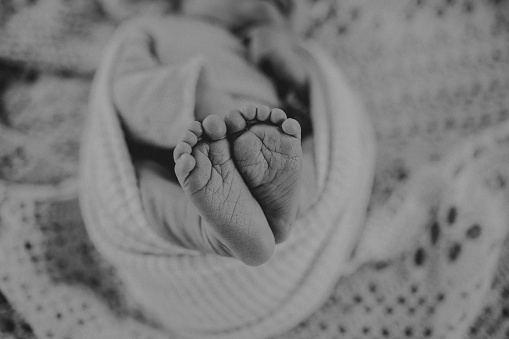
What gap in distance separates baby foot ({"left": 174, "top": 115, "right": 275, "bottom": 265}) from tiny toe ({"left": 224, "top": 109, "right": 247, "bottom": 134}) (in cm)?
1

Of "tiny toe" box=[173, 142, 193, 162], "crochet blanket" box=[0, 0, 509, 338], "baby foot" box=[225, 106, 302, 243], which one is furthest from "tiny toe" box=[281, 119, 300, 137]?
"crochet blanket" box=[0, 0, 509, 338]

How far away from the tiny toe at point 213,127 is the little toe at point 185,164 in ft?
0.12

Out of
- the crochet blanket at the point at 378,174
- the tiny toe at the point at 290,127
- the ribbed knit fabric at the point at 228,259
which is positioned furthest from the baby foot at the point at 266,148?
the crochet blanket at the point at 378,174

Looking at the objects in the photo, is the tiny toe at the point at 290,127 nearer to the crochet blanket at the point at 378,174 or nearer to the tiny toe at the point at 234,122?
the tiny toe at the point at 234,122

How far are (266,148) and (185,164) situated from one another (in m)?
0.10

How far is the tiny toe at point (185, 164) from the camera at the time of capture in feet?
1.40

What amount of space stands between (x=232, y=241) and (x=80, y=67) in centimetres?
78

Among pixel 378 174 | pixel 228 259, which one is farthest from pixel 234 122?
pixel 378 174

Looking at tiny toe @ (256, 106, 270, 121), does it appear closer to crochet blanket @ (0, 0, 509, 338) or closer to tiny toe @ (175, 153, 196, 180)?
tiny toe @ (175, 153, 196, 180)

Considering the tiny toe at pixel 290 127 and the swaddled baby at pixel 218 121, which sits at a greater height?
the tiny toe at pixel 290 127

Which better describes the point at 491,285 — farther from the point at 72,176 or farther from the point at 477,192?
the point at 72,176

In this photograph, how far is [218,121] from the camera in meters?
0.45

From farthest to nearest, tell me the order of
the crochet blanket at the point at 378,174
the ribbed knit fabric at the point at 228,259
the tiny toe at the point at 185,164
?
the crochet blanket at the point at 378,174 < the ribbed knit fabric at the point at 228,259 < the tiny toe at the point at 185,164

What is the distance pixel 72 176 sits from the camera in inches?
37.7
